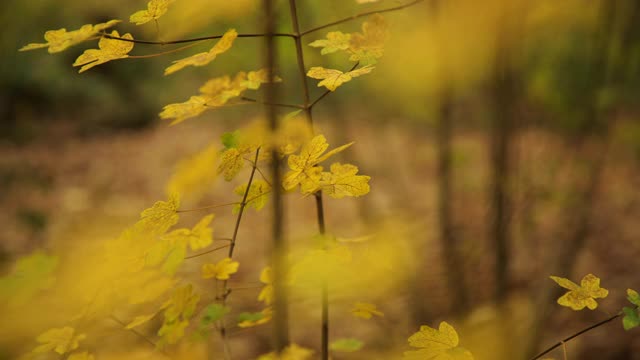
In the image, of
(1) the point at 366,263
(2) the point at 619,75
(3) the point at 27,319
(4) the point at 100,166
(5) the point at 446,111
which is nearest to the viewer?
(1) the point at 366,263

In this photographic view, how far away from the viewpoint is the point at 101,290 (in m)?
0.84

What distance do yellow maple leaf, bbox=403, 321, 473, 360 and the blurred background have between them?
0.21 m

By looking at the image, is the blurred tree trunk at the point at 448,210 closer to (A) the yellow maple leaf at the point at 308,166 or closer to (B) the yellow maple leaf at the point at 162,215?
(A) the yellow maple leaf at the point at 308,166

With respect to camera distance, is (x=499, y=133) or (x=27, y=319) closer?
(x=27, y=319)

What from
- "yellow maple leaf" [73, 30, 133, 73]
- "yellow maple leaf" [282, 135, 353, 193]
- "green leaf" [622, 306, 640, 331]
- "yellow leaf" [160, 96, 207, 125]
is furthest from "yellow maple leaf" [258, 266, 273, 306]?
"green leaf" [622, 306, 640, 331]

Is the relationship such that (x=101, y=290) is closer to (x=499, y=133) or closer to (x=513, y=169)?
(x=499, y=133)

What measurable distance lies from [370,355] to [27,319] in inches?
46.2

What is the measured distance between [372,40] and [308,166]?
207mm

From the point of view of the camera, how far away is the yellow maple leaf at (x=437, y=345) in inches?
29.6

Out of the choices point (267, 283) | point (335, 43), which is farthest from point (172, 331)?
point (335, 43)

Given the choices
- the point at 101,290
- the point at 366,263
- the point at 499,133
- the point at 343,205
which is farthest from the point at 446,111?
the point at 343,205

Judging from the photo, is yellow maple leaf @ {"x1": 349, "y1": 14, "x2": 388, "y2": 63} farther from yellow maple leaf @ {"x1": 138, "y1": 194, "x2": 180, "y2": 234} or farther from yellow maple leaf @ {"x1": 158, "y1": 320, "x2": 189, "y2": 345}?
yellow maple leaf @ {"x1": 158, "y1": 320, "x2": 189, "y2": 345}

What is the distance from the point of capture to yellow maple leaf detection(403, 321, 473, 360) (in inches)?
29.6

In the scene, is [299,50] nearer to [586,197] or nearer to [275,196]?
[275,196]
